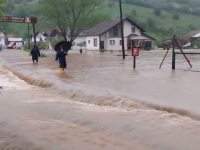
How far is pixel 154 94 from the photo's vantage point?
1144cm

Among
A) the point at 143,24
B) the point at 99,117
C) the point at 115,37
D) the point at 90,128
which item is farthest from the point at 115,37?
the point at 90,128

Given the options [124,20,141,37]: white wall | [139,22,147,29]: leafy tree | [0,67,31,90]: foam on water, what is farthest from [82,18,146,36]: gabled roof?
[0,67,31,90]: foam on water

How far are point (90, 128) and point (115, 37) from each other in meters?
54.0

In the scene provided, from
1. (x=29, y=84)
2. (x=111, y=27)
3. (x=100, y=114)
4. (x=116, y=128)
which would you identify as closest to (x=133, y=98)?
(x=100, y=114)

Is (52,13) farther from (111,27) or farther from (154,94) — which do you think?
(154,94)

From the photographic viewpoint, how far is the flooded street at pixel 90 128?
738 centimetres

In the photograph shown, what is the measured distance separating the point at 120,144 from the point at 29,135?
86.2 inches

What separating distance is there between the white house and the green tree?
264 inches

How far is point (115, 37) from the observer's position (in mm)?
61906

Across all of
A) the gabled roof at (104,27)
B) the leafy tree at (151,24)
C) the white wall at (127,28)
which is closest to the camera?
the gabled roof at (104,27)

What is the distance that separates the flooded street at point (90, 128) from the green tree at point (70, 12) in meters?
43.4

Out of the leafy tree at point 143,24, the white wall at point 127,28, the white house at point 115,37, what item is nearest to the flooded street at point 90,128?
the white house at point 115,37

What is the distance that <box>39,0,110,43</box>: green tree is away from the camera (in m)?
53.2

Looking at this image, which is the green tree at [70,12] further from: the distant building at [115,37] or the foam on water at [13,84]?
the foam on water at [13,84]
